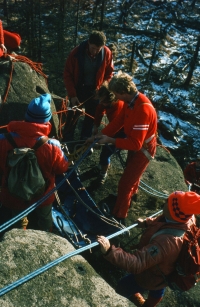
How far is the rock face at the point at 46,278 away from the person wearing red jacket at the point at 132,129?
154 cm

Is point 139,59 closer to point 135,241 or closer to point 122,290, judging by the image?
point 135,241

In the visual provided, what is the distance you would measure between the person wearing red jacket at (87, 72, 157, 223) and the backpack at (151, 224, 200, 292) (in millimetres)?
1240

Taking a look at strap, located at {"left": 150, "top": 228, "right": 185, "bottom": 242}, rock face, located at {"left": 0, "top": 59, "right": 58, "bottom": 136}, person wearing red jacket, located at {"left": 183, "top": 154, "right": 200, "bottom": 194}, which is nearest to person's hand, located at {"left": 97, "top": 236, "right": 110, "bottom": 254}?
strap, located at {"left": 150, "top": 228, "right": 185, "bottom": 242}

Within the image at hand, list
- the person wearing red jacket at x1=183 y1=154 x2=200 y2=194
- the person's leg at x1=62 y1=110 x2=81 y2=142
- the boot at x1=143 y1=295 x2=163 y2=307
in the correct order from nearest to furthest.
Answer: the boot at x1=143 y1=295 x2=163 y2=307 < the person's leg at x1=62 y1=110 x2=81 y2=142 < the person wearing red jacket at x1=183 y1=154 x2=200 y2=194

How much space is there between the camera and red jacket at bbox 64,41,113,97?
5133mm

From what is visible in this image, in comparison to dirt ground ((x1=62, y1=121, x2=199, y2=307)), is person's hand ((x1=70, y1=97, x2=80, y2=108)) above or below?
above

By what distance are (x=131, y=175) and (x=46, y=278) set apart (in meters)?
2.07

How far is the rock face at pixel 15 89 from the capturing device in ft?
16.7

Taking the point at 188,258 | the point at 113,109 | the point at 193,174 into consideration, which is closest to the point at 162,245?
the point at 188,258

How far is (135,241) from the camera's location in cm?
482

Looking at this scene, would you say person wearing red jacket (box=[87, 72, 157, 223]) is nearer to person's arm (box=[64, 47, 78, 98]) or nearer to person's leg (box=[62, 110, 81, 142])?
person's arm (box=[64, 47, 78, 98])

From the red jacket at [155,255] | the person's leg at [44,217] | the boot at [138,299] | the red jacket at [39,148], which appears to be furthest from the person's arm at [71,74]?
the boot at [138,299]

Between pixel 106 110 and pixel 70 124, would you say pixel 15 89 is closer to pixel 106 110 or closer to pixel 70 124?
pixel 70 124

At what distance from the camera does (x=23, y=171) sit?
3238 millimetres
